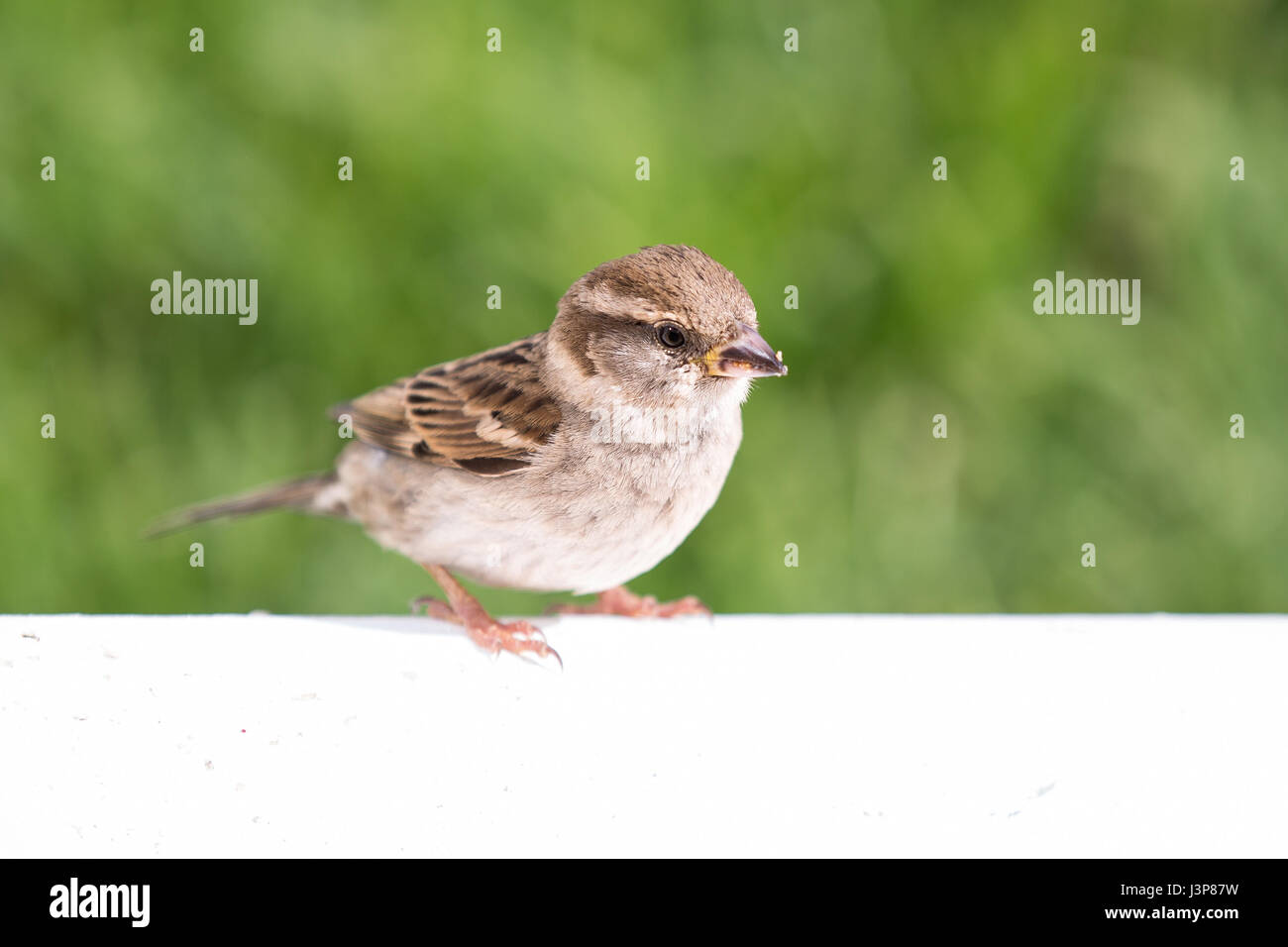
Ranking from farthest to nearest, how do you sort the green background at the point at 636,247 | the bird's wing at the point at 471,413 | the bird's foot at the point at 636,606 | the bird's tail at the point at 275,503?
the green background at the point at 636,247
the bird's tail at the point at 275,503
the bird's foot at the point at 636,606
the bird's wing at the point at 471,413

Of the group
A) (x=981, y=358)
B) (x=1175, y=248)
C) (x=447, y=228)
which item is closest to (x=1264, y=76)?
(x=1175, y=248)

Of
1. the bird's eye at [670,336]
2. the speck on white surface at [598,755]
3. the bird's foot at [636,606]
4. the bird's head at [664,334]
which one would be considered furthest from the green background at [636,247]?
the speck on white surface at [598,755]

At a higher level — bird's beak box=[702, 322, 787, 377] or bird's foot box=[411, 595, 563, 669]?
bird's beak box=[702, 322, 787, 377]

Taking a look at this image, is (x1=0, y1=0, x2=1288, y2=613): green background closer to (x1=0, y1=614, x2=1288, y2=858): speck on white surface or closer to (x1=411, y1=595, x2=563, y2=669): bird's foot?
(x1=411, y1=595, x2=563, y2=669): bird's foot

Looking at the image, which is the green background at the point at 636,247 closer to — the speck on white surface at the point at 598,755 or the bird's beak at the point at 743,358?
the bird's beak at the point at 743,358

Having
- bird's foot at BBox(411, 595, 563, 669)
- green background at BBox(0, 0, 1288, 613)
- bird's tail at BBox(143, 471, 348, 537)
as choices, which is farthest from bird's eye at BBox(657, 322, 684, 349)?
green background at BBox(0, 0, 1288, 613)

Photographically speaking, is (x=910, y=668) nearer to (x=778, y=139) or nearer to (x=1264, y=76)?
(x=778, y=139)

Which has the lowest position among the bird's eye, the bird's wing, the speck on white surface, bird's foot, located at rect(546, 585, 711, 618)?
the speck on white surface
